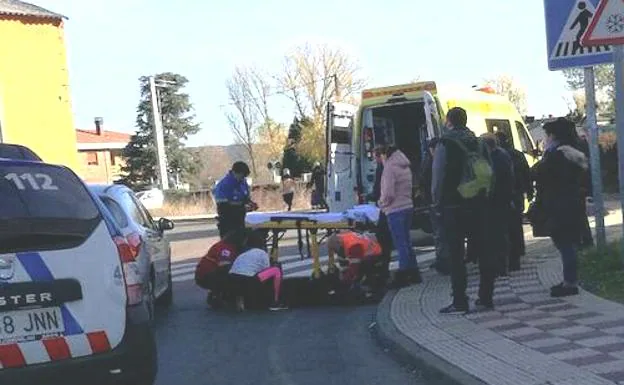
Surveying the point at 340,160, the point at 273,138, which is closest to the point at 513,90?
the point at 273,138

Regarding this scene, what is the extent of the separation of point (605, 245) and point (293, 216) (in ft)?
13.0

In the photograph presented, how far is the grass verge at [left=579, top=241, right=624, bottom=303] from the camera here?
8.48m

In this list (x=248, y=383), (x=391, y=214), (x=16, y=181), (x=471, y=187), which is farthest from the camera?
(x=391, y=214)

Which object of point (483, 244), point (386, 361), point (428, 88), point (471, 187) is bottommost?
point (386, 361)

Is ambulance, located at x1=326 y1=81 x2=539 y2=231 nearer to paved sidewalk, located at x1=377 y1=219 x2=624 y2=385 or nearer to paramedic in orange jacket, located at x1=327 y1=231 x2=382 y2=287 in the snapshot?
paramedic in orange jacket, located at x1=327 y1=231 x2=382 y2=287

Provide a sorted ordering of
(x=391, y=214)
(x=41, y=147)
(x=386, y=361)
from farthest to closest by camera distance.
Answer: (x=41, y=147)
(x=391, y=214)
(x=386, y=361)

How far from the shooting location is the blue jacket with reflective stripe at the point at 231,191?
1344 cm

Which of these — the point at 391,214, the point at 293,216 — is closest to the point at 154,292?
the point at 293,216

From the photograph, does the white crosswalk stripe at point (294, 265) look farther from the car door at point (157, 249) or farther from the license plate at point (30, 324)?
the license plate at point (30, 324)

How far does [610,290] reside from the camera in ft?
27.9

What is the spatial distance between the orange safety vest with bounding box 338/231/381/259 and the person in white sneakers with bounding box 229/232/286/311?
840mm

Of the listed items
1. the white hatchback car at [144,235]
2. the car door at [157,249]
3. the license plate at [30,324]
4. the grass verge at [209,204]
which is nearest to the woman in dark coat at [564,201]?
the white hatchback car at [144,235]

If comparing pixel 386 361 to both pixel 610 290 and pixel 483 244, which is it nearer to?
pixel 483 244

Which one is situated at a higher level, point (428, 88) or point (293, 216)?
point (428, 88)
